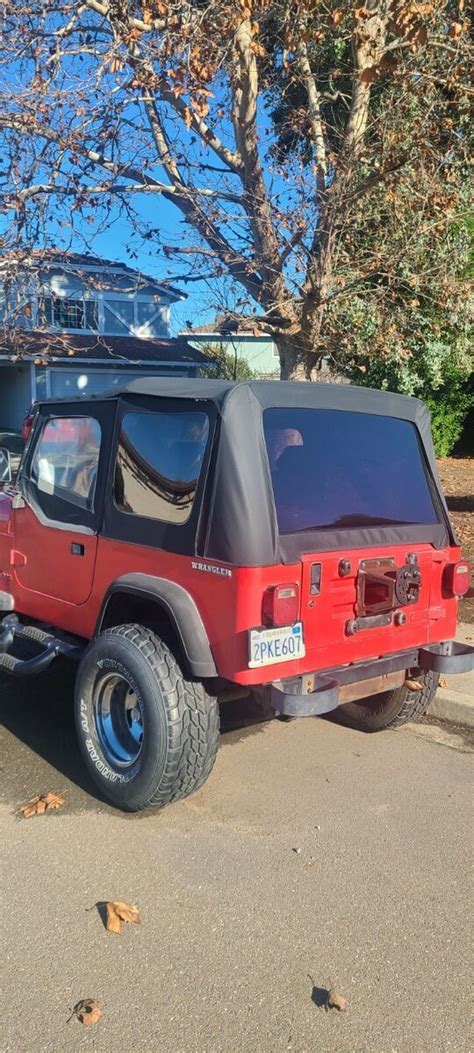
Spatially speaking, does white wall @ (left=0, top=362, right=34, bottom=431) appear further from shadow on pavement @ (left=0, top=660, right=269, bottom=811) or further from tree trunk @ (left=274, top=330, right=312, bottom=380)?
shadow on pavement @ (left=0, top=660, right=269, bottom=811)

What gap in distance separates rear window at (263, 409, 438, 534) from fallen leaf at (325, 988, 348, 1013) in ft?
5.55

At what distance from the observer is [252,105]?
749 centimetres

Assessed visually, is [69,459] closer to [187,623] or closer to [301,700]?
[187,623]

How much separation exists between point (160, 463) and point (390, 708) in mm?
2061

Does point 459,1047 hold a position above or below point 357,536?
below

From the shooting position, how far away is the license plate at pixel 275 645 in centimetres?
304

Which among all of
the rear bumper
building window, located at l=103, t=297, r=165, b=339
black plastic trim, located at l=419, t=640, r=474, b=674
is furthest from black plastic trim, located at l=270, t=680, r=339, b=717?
building window, located at l=103, t=297, r=165, b=339

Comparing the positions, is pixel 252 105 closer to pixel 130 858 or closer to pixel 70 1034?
pixel 130 858

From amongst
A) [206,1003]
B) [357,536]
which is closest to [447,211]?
[357,536]

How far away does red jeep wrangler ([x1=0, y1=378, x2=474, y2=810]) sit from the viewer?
10.3 feet

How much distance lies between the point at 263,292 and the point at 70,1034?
702 centimetres

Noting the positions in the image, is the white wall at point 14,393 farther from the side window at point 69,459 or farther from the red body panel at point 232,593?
the red body panel at point 232,593

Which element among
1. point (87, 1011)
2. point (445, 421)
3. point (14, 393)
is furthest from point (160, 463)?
point (14, 393)

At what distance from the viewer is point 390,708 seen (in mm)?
4430
